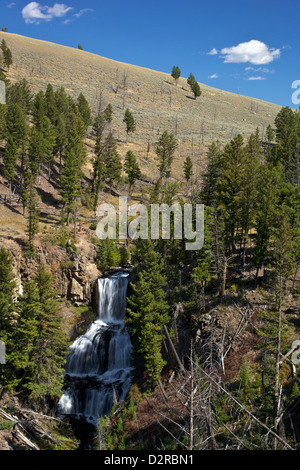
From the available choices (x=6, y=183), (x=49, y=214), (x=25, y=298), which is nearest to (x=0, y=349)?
(x=25, y=298)

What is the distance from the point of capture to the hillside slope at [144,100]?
107125mm

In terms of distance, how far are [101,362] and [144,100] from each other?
401ft

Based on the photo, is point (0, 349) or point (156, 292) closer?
point (0, 349)

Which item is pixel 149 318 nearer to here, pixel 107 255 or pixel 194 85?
pixel 107 255

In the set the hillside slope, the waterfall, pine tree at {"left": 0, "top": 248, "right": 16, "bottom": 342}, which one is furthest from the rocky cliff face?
the hillside slope

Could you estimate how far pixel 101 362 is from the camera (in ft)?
119

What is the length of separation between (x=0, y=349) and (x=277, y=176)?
3513cm

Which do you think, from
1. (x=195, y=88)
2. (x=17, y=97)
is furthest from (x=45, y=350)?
(x=195, y=88)

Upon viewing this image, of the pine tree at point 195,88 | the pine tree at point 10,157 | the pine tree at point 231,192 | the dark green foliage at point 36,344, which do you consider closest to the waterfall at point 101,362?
the dark green foliage at point 36,344

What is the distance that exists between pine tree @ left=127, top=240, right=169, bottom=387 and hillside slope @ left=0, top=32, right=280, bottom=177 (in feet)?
189

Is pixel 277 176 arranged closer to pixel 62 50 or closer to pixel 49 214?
pixel 49 214

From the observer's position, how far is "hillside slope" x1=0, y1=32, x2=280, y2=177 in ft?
351

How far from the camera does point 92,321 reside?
42.0 metres

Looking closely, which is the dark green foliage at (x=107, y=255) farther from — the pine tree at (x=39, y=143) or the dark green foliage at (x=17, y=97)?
the dark green foliage at (x=17, y=97)
